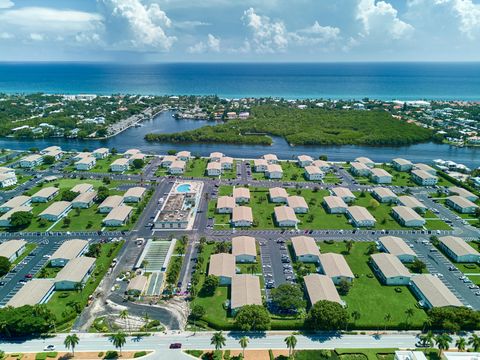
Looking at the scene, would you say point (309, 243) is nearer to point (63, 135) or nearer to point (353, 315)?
point (353, 315)

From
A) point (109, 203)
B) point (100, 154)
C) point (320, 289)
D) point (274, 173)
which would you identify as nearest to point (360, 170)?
point (274, 173)

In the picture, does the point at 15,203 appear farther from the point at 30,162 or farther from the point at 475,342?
the point at 475,342

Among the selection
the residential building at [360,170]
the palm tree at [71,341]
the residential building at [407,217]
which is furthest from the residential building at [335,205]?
the palm tree at [71,341]

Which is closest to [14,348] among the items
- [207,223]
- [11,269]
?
[11,269]

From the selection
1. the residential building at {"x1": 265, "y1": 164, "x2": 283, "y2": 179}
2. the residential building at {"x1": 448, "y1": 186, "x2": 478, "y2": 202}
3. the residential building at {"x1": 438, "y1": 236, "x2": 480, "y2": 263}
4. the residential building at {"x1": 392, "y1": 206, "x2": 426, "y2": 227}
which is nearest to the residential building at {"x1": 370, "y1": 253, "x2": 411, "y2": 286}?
the residential building at {"x1": 438, "y1": 236, "x2": 480, "y2": 263}

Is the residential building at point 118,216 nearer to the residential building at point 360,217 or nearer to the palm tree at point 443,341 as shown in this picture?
the residential building at point 360,217

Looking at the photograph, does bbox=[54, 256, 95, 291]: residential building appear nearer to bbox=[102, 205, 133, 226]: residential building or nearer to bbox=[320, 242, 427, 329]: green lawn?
bbox=[102, 205, 133, 226]: residential building
